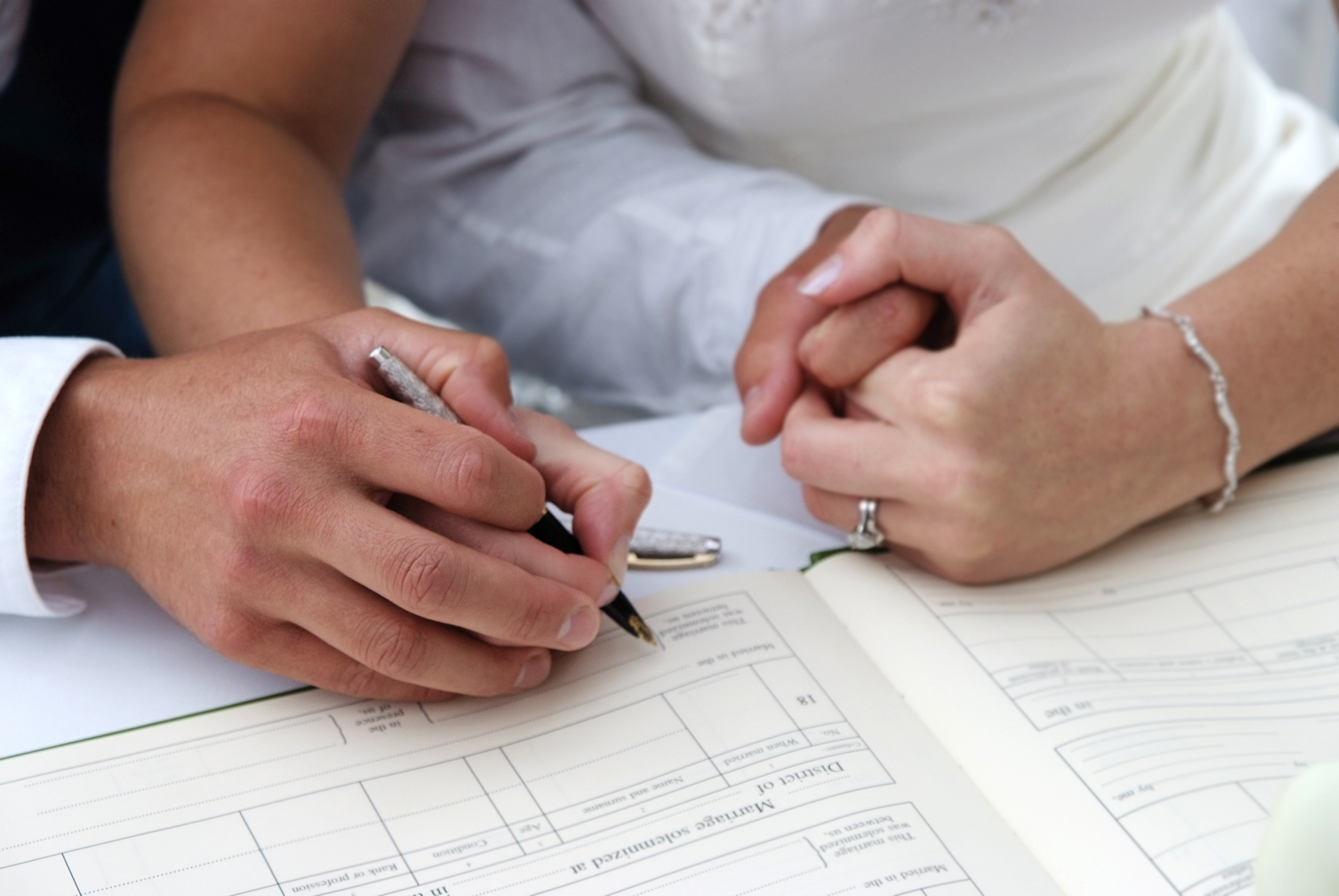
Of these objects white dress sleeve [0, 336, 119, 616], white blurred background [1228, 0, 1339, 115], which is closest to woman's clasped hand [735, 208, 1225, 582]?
white dress sleeve [0, 336, 119, 616]

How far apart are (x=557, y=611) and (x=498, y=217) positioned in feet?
1.82

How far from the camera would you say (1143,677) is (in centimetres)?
55

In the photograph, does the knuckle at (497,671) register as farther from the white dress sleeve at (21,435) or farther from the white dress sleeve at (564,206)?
the white dress sleeve at (564,206)

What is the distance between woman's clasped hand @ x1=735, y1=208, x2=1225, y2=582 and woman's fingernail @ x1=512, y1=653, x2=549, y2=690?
7.2 inches

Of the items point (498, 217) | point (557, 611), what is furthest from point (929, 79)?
point (557, 611)

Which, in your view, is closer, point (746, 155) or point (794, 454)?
point (794, 454)

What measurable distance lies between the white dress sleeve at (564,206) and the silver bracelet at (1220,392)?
292 mm

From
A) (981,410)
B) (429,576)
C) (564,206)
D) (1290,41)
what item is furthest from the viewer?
(1290,41)

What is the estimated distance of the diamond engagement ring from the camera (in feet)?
1.99

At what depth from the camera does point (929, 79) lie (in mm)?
879

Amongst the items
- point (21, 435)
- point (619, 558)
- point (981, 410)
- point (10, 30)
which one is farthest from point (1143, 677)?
point (10, 30)

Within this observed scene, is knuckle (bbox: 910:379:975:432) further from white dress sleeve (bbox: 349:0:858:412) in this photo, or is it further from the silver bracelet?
white dress sleeve (bbox: 349:0:858:412)

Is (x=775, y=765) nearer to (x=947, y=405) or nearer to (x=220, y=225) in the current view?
(x=947, y=405)

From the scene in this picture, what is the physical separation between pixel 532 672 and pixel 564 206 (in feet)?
1.71
